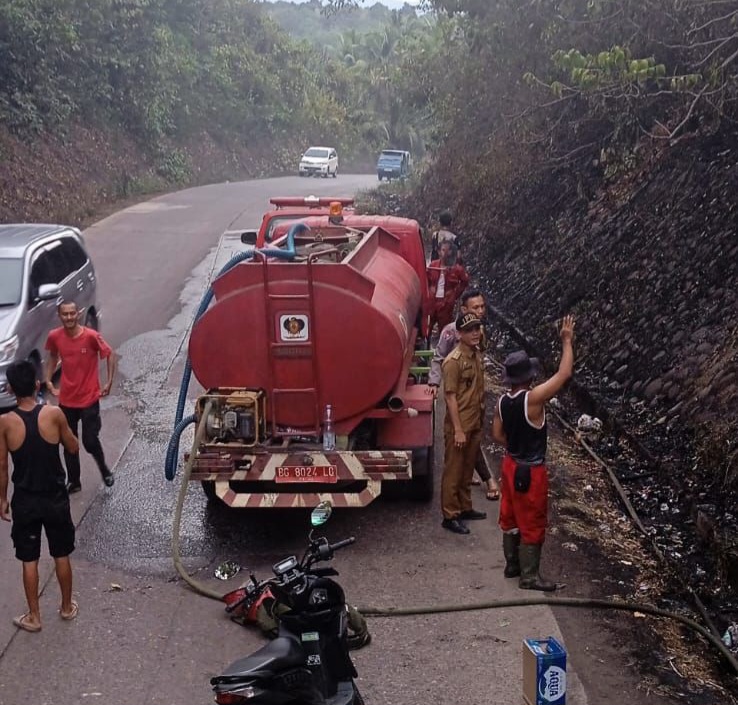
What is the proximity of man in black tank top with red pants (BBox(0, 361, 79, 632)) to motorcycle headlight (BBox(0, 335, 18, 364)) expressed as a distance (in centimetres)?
426

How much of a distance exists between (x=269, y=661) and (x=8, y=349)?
7.04 metres

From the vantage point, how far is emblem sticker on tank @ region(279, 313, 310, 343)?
7.77 metres

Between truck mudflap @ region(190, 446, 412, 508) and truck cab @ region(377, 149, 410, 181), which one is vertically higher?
truck mudflap @ region(190, 446, 412, 508)

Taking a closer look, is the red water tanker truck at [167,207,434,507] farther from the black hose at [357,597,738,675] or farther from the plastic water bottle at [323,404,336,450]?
the black hose at [357,597,738,675]

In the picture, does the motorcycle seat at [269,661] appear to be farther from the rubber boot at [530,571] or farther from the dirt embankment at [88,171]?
the dirt embankment at [88,171]

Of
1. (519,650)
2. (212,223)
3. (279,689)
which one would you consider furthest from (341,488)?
(212,223)

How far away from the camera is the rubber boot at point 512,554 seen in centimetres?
733

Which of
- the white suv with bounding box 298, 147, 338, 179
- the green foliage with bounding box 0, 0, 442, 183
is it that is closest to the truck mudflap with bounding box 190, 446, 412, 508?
the green foliage with bounding box 0, 0, 442, 183

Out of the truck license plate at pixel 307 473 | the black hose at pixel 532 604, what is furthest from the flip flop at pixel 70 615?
the black hose at pixel 532 604

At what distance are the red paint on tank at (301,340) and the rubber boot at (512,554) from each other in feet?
4.83

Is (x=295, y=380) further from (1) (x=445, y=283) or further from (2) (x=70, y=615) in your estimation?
(1) (x=445, y=283)

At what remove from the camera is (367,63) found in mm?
66688

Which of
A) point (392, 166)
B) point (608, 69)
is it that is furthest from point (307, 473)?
point (392, 166)

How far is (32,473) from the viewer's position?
21.0 feet
